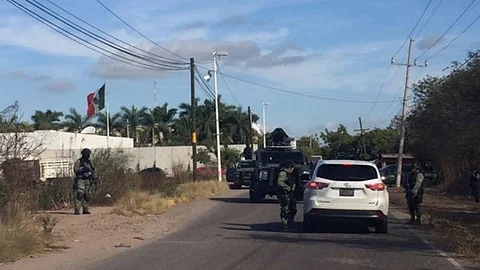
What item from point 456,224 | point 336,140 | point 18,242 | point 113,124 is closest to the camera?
point 18,242

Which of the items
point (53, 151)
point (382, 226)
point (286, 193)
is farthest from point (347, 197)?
point (53, 151)

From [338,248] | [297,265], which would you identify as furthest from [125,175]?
[297,265]

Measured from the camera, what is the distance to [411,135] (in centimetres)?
6044

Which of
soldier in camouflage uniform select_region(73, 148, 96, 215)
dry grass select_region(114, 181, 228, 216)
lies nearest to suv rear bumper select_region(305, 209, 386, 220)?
dry grass select_region(114, 181, 228, 216)

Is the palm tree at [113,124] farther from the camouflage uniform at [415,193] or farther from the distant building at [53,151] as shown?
the camouflage uniform at [415,193]

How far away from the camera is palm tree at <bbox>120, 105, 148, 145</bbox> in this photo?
96.8 meters

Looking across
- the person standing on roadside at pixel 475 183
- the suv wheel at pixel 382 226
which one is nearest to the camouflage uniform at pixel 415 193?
the suv wheel at pixel 382 226

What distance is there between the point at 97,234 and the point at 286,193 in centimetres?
478

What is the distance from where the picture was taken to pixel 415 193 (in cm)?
2233

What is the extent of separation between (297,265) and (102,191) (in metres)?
17.1

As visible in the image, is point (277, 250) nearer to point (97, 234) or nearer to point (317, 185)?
point (317, 185)

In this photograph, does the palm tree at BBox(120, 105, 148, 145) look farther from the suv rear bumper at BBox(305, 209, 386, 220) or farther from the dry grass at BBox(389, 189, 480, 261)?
the suv rear bumper at BBox(305, 209, 386, 220)

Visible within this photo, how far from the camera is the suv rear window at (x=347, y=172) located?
766 inches

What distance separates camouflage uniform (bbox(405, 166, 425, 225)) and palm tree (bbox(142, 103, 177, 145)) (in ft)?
248
